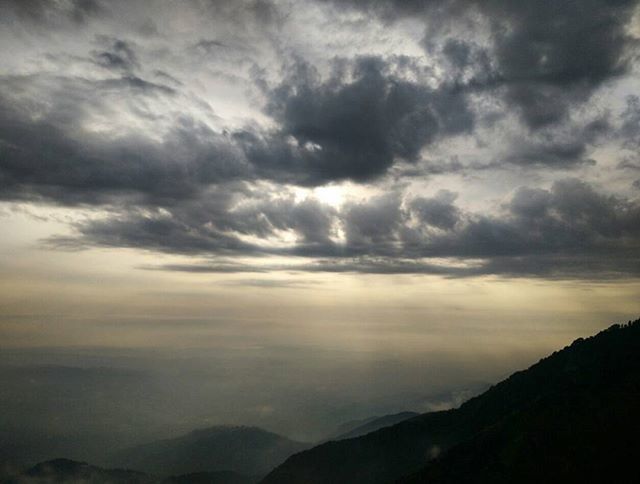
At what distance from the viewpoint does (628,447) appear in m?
167

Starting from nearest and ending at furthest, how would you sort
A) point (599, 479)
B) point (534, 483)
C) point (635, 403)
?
point (599, 479) < point (534, 483) < point (635, 403)

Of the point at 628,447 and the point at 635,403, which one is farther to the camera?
the point at 635,403

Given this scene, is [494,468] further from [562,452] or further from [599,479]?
[599,479]

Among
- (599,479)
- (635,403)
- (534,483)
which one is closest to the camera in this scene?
(599,479)

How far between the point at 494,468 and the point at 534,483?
24973 millimetres

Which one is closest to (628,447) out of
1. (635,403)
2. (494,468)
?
(635,403)

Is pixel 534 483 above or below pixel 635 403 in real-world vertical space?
below

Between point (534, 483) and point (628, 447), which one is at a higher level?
point (628, 447)

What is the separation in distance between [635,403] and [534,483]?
65036 millimetres

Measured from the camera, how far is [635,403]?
636 ft

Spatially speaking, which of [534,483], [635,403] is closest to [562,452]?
[534,483]

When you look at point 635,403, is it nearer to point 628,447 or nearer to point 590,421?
point 590,421

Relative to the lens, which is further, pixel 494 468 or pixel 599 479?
pixel 494 468

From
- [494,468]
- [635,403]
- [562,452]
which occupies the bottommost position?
[494,468]
